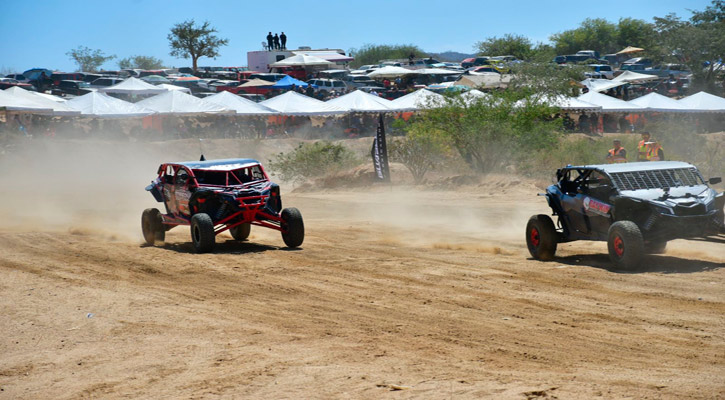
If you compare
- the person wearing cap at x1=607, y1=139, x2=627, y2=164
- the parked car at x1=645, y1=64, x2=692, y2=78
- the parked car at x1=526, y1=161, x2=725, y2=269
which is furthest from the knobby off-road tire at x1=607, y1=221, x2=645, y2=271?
the parked car at x1=645, y1=64, x2=692, y2=78

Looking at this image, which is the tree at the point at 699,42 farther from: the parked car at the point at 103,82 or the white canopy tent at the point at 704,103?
the parked car at the point at 103,82

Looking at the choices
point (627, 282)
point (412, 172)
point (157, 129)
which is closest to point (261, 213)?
point (627, 282)

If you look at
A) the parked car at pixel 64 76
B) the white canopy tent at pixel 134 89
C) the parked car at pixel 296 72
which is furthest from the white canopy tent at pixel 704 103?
the parked car at pixel 64 76

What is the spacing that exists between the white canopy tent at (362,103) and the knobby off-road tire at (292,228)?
29.1 metres

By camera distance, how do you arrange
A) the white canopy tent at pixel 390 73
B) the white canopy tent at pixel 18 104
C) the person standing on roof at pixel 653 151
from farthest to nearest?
the white canopy tent at pixel 390 73
the white canopy tent at pixel 18 104
the person standing on roof at pixel 653 151

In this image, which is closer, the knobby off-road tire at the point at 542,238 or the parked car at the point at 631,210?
the parked car at the point at 631,210

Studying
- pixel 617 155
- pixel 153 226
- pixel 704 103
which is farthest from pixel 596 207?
pixel 704 103

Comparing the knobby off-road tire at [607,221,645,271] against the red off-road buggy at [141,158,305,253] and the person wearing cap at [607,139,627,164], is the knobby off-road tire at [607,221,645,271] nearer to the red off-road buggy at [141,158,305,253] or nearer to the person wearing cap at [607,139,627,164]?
the red off-road buggy at [141,158,305,253]

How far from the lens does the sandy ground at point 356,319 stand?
661 cm

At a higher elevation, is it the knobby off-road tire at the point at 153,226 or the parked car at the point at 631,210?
the parked car at the point at 631,210

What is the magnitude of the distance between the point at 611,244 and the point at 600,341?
4162 mm

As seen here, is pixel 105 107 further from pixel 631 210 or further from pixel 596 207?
pixel 631 210

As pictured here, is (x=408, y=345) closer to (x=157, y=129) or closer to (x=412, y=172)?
(x=412, y=172)

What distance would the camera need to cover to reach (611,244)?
38.0ft
